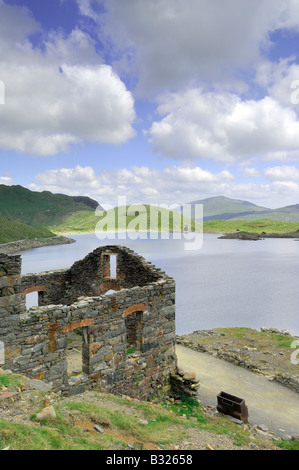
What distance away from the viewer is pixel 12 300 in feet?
34.8

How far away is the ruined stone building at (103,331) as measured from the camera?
10586mm

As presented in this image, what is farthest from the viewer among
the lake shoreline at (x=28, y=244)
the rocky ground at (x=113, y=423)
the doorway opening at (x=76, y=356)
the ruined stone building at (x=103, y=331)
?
the lake shoreline at (x=28, y=244)

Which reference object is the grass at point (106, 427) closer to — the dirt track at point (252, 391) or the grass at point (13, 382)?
the grass at point (13, 382)

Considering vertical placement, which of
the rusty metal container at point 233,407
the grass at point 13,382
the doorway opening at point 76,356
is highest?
the grass at point 13,382

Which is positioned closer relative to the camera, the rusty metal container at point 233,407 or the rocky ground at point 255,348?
the rusty metal container at point 233,407

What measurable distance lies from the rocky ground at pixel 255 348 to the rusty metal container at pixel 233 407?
248 inches

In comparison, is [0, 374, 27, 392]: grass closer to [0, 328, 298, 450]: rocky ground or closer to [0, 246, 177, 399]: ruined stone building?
[0, 328, 298, 450]: rocky ground

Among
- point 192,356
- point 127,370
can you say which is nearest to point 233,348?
point 192,356

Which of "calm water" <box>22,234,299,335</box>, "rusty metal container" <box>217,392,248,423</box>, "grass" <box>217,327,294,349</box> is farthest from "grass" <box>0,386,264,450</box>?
"calm water" <box>22,234,299,335</box>

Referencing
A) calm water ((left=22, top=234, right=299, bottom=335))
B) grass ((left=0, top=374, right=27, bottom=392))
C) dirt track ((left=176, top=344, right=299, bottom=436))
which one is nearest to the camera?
grass ((left=0, top=374, right=27, bottom=392))

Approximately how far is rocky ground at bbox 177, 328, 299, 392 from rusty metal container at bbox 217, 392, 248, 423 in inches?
248

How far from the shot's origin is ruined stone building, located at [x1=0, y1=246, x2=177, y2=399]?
34.7 ft

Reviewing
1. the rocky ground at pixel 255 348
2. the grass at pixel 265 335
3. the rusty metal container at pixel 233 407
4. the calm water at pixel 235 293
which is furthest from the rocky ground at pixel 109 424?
the calm water at pixel 235 293
